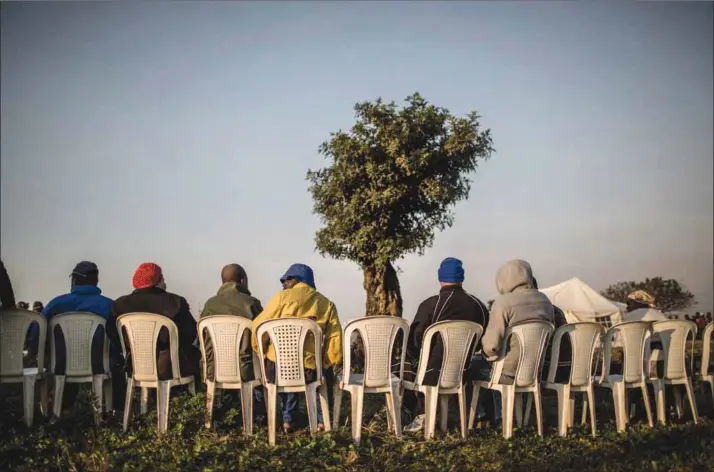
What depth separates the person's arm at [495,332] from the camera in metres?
7.09

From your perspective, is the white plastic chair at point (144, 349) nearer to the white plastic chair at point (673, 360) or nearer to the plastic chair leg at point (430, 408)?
the plastic chair leg at point (430, 408)

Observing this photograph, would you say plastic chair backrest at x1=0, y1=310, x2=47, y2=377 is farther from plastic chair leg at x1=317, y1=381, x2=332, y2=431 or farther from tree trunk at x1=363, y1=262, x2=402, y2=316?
tree trunk at x1=363, y1=262, x2=402, y2=316

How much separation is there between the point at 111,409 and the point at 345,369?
2963 millimetres

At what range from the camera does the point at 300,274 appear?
748 centimetres

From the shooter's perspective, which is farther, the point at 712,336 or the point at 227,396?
the point at 712,336

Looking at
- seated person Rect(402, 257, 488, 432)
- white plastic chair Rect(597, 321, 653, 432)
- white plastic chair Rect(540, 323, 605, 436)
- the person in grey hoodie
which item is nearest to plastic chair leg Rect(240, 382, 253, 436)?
seated person Rect(402, 257, 488, 432)

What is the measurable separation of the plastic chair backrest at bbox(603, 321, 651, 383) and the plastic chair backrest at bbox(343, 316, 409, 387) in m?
2.62

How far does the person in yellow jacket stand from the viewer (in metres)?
7.07

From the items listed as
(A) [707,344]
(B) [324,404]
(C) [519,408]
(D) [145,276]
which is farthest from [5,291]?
(A) [707,344]

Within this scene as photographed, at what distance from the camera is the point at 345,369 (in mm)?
6996

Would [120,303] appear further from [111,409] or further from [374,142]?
[374,142]

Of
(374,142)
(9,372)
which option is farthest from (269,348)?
(374,142)

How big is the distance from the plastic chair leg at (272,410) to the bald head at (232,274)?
65.1 inches

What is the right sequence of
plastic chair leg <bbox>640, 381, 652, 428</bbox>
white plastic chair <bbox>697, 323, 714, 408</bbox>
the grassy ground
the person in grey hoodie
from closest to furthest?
the grassy ground → the person in grey hoodie → plastic chair leg <bbox>640, 381, 652, 428</bbox> → white plastic chair <bbox>697, 323, 714, 408</bbox>
